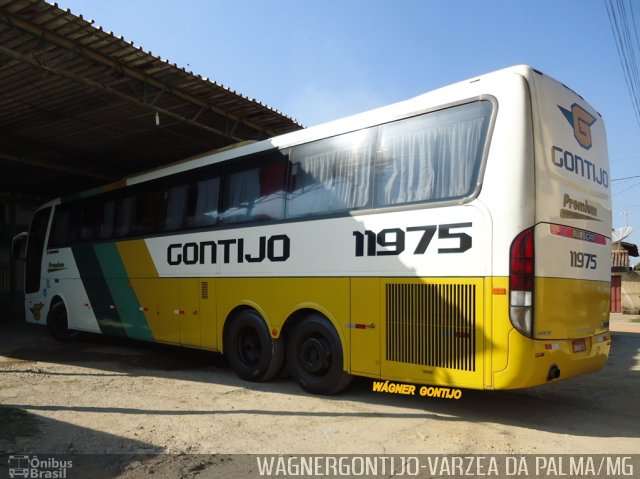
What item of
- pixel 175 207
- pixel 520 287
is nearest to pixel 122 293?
pixel 175 207

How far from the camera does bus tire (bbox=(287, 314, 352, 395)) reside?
6.44 metres

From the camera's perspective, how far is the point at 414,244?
5.68 metres

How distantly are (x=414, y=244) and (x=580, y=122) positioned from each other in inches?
90.1

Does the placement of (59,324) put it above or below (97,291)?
below

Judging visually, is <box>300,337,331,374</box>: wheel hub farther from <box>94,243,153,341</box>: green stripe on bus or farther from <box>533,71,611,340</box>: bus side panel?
<box>94,243,153,341</box>: green stripe on bus

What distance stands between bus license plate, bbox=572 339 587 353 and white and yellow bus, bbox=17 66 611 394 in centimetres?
2

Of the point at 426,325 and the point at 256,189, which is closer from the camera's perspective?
the point at 426,325

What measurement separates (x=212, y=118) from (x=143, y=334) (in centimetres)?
493

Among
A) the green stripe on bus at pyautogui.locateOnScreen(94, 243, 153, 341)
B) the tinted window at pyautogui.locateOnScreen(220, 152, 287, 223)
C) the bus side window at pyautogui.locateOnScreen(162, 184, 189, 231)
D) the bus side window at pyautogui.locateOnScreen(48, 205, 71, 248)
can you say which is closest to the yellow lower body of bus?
the tinted window at pyautogui.locateOnScreen(220, 152, 287, 223)

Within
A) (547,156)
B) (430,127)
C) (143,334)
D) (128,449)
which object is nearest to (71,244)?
(143,334)

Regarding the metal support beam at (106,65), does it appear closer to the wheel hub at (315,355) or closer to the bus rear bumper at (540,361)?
the wheel hub at (315,355)

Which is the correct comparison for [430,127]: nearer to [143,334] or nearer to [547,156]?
[547,156]

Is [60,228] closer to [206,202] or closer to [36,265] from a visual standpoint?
[36,265]

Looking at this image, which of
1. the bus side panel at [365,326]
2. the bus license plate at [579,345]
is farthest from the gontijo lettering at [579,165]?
the bus side panel at [365,326]
